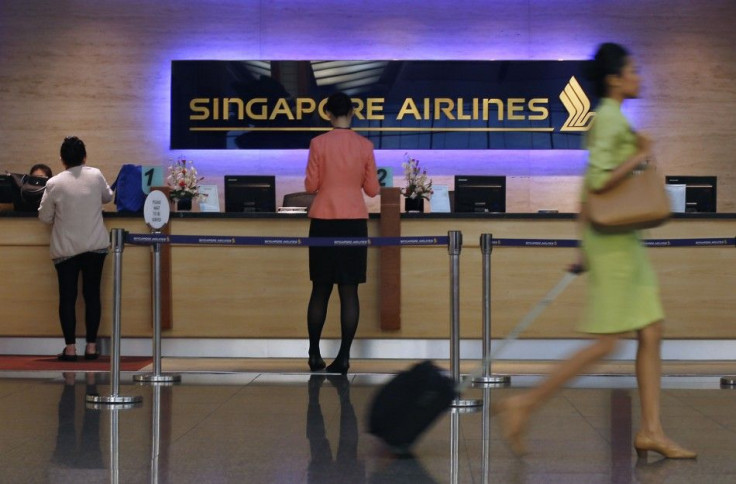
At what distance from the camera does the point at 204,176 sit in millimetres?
11492

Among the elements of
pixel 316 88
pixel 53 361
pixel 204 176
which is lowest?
pixel 53 361

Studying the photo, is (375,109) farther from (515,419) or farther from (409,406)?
(515,419)

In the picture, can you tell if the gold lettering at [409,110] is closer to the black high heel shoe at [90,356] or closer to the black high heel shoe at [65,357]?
the black high heel shoe at [90,356]

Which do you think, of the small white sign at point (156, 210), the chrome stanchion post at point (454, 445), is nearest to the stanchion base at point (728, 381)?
the chrome stanchion post at point (454, 445)

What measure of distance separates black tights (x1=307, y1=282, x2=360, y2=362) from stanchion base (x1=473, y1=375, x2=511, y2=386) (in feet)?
3.03

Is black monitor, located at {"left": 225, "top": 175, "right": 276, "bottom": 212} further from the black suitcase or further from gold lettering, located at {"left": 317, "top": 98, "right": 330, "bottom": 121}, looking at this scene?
the black suitcase

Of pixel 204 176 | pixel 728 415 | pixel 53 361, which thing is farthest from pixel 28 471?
pixel 204 176

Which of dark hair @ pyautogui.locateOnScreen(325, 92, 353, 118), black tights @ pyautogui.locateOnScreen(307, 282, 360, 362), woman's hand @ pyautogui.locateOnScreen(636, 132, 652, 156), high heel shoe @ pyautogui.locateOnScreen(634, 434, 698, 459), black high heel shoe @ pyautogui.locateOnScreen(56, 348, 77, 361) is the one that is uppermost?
dark hair @ pyautogui.locateOnScreen(325, 92, 353, 118)

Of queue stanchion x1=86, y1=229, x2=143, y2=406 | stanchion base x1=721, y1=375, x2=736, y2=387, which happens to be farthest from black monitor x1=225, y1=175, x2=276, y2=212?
stanchion base x1=721, y1=375, x2=736, y2=387

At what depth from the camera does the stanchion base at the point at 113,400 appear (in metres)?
5.66

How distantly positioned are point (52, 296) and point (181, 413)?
3.49m

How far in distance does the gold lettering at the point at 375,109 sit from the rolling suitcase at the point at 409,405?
24.3 ft

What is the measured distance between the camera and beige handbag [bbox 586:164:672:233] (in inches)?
158

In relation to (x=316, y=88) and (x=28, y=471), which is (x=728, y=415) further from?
(x=316, y=88)
